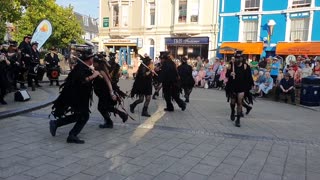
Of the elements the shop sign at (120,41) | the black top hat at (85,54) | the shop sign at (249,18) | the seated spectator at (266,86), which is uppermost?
the shop sign at (249,18)

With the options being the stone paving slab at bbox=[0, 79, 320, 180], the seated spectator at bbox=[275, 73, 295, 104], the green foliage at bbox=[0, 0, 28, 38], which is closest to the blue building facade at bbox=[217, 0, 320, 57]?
the seated spectator at bbox=[275, 73, 295, 104]

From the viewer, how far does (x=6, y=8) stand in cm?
1340

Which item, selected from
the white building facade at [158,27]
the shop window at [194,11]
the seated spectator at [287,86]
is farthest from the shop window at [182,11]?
the seated spectator at [287,86]

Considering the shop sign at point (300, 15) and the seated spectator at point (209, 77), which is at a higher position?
the shop sign at point (300, 15)

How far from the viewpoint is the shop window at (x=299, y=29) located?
22.1m

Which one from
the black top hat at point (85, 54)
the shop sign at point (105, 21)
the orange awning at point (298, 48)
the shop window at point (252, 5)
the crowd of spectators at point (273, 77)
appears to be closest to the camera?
the black top hat at point (85, 54)

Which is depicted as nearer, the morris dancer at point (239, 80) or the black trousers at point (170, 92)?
the morris dancer at point (239, 80)

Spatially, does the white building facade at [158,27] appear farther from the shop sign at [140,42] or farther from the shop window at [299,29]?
the shop window at [299,29]

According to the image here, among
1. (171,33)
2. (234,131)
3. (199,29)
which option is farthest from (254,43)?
(234,131)

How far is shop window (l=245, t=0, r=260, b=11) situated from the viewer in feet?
78.9

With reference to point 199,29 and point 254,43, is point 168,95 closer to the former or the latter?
point 254,43

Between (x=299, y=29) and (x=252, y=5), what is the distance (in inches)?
153

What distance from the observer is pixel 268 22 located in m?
22.8

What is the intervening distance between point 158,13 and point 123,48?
526cm
